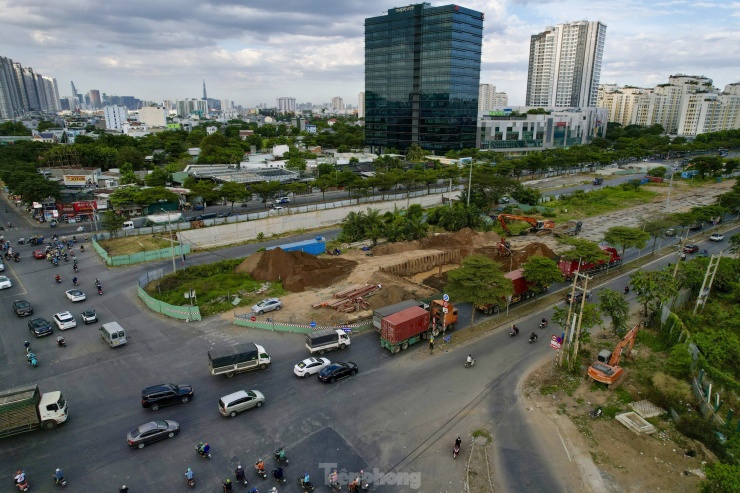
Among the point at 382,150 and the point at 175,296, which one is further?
the point at 382,150

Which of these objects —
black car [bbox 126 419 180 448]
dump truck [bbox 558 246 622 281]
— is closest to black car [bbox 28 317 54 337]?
black car [bbox 126 419 180 448]

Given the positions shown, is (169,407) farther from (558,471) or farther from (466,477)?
(558,471)

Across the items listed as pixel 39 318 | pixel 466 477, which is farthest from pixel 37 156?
pixel 466 477

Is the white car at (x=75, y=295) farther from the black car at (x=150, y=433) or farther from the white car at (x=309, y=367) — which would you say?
the white car at (x=309, y=367)

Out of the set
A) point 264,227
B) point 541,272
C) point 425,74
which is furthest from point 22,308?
point 425,74

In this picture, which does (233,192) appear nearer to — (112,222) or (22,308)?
Answer: (112,222)

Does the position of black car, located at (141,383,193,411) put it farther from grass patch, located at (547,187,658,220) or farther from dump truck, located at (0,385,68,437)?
grass patch, located at (547,187,658,220)

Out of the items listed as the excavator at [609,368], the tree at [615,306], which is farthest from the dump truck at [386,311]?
the tree at [615,306]
